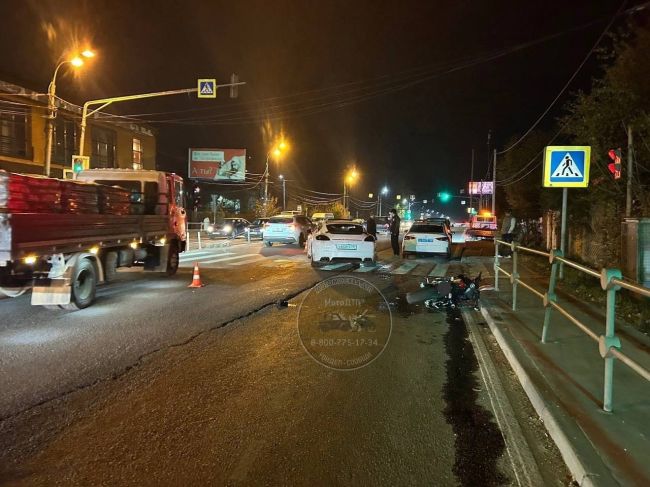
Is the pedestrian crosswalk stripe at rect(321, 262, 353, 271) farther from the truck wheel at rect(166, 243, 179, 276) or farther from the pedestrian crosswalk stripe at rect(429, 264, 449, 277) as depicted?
the truck wheel at rect(166, 243, 179, 276)

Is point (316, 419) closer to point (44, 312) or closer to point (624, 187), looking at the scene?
point (44, 312)

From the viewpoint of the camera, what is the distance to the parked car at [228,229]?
38806mm

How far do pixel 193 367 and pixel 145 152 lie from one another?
4189 centimetres

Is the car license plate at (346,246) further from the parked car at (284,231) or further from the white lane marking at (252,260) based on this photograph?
the parked car at (284,231)

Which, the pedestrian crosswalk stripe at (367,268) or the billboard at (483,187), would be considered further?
the billboard at (483,187)

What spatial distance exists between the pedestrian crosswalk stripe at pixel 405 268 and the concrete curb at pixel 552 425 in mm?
8550

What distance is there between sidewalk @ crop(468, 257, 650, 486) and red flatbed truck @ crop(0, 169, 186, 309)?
6.96 meters

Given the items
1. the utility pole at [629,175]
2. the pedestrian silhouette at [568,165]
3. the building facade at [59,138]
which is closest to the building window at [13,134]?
the building facade at [59,138]

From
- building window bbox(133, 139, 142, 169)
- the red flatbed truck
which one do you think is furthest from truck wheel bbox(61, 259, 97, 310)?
building window bbox(133, 139, 142, 169)

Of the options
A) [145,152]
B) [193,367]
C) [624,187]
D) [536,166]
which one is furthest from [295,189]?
[193,367]

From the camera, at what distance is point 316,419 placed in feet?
14.4

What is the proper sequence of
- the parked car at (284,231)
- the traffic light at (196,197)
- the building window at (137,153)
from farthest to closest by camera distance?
the building window at (137,153)
the parked car at (284,231)
the traffic light at (196,197)

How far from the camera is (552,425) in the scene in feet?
13.6
